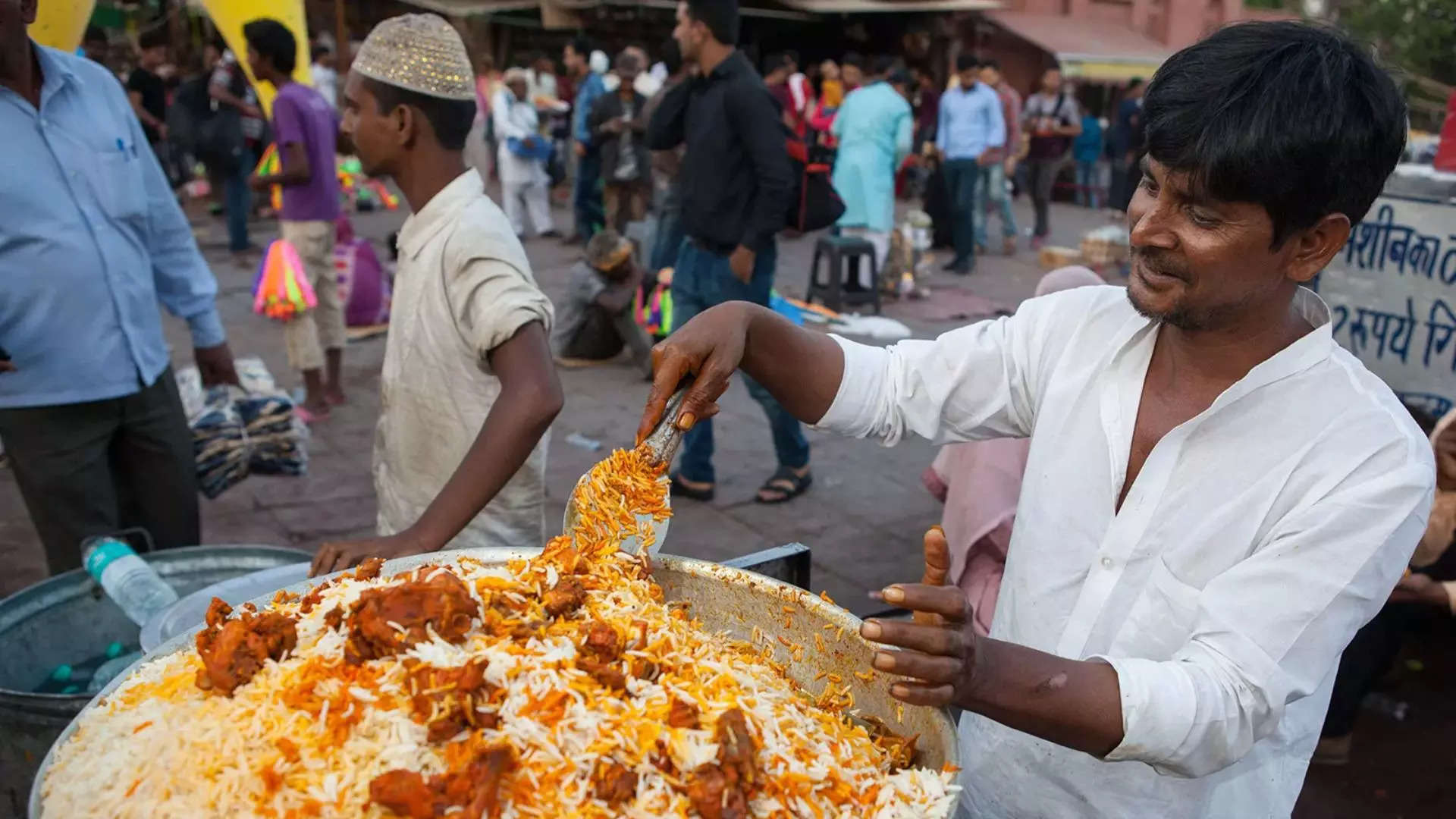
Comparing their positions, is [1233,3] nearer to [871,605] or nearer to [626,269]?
[626,269]

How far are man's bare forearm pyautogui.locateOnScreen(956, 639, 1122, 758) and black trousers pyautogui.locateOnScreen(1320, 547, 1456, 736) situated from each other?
9.90 ft

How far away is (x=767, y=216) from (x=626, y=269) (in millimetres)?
2679

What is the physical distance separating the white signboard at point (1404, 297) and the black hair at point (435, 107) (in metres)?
3.93

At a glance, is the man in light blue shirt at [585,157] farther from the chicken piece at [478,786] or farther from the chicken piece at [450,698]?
the chicken piece at [478,786]

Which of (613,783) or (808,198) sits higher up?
(808,198)

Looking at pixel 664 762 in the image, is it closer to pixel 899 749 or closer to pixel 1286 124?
pixel 899 749

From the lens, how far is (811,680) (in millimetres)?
1848

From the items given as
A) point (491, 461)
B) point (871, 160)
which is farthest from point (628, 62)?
point (491, 461)

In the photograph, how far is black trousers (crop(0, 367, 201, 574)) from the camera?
10.5ft

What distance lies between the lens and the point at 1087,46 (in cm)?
2242

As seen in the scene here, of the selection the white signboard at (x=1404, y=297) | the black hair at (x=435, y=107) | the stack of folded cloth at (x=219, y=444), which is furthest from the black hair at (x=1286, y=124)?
the white signboard at (x=1404, y=297)

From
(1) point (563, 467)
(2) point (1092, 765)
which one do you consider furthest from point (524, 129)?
(2) point (1092, 765)

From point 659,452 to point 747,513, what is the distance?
410cm

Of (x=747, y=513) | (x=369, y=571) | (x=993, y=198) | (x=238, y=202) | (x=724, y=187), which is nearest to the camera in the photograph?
(x=369, y=571)
